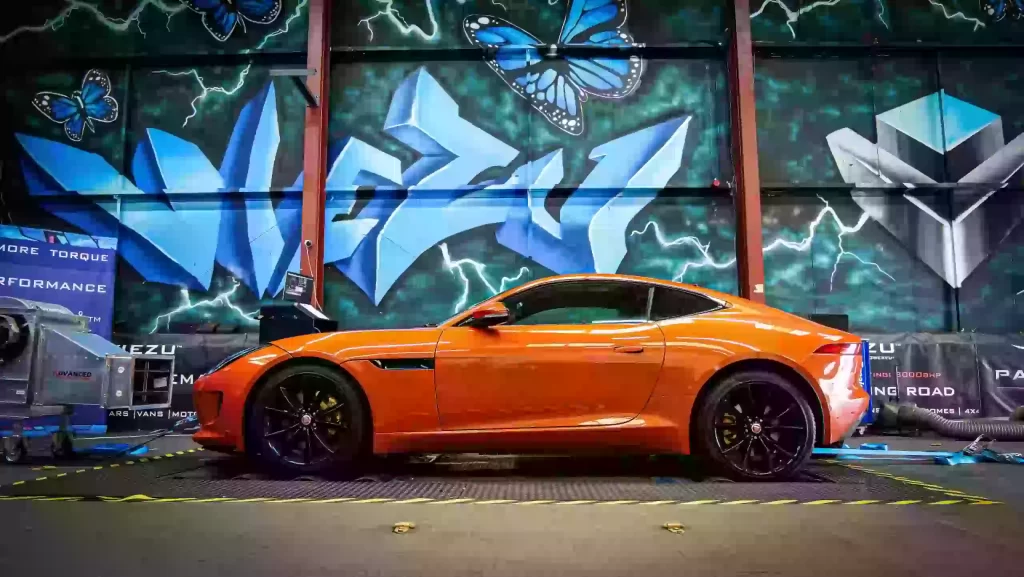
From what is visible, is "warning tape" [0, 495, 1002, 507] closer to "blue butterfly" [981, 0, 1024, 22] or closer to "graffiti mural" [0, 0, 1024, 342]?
"graffiti mural" [0, 0, 1024, 342]

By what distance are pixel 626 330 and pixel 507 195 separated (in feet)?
18.4

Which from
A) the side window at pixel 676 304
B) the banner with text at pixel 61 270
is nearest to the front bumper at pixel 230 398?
the side window at pixel 676 304

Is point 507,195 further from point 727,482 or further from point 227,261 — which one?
point 727,482

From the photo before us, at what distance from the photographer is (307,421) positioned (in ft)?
10.3

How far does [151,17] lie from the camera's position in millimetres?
9000

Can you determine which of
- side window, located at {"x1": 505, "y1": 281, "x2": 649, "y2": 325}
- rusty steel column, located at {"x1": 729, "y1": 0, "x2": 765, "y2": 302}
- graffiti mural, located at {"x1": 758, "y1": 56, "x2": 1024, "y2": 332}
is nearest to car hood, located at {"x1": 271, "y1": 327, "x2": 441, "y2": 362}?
side window, located at {"x1": 505, "y1": 281, "x2": 649, "y2": 325}

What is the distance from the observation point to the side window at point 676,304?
10.8 feet

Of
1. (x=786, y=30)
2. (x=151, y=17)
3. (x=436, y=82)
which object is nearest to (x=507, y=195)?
(x=436, y=82)

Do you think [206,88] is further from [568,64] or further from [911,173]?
[911,173]

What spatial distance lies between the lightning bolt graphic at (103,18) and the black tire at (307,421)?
8.49 metres

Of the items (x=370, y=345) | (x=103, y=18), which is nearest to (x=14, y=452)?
(x=370, y=345)

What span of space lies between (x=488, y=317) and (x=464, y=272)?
5.35 meters

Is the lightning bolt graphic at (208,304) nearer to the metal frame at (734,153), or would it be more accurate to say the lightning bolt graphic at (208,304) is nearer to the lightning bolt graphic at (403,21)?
the metal frame at (734,153)

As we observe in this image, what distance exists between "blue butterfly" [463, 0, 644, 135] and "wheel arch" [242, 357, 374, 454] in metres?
6.39
